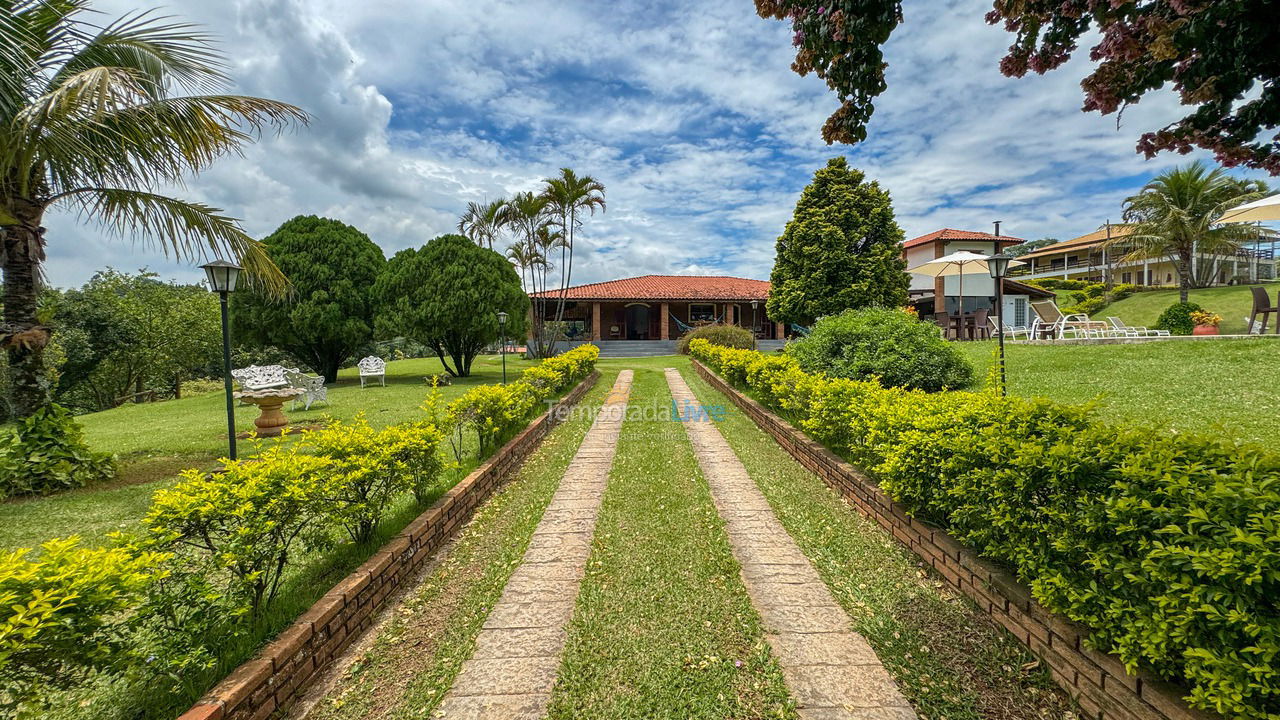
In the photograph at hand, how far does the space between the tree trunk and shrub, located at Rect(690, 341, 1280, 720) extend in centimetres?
827

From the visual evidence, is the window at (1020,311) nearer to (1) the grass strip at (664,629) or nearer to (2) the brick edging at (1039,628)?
(2) the brick edging at (1039,628)

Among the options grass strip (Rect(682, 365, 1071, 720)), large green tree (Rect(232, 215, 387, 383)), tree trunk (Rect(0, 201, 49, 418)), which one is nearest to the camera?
grass strip (Rect(682, 365, 1071, 720))

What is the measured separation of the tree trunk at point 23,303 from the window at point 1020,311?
31055mm

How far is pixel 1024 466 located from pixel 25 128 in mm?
7503

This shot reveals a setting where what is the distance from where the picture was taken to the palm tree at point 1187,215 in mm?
23125

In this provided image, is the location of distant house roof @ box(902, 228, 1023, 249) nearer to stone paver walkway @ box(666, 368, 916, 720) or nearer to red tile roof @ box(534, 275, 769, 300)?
red tile roof @ box(534, 275, 769, 300)

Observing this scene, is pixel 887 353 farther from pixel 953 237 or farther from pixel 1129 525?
pixel 953 237

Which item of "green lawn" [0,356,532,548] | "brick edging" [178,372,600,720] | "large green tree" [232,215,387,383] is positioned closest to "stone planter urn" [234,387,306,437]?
"green lawn" [0,356,532,548]

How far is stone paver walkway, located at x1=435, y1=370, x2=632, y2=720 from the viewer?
2.18m

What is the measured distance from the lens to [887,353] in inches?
289

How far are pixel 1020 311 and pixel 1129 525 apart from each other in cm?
2799

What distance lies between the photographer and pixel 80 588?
5.56 ft

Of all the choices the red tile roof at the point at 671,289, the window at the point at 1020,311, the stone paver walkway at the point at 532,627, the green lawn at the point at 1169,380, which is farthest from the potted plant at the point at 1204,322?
the stone paver walkway at the point at 532,627

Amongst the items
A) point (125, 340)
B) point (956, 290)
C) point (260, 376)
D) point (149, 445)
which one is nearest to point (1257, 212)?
point (149, 445)
